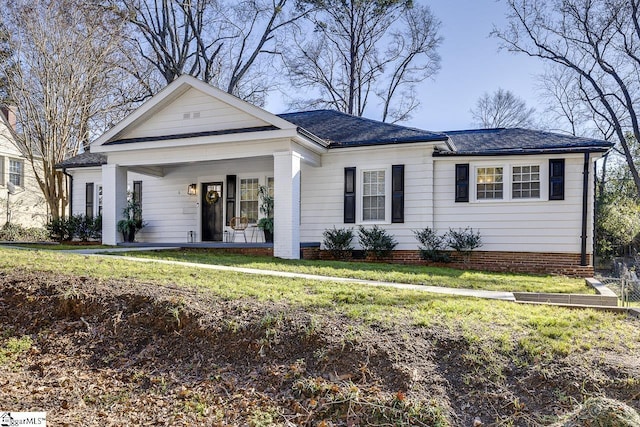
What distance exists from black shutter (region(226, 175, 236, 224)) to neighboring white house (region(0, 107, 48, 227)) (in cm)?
1314

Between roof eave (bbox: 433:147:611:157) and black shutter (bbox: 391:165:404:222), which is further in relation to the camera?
black shutter (bbox: 391:165:404:222)

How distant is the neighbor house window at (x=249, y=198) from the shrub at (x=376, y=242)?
3871 millimetres

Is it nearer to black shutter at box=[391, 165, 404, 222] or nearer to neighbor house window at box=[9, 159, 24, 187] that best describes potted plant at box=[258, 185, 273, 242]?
black shutter at box=[391, 165, 404, 222]

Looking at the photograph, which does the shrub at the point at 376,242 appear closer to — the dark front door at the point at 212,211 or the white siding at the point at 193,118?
the white siding at the point at 193,118

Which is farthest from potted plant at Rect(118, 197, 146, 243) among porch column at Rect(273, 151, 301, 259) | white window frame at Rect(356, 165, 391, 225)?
white window frame at Rect(356, 165, 391, 225)

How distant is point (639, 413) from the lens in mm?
2994

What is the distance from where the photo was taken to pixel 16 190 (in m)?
22.7

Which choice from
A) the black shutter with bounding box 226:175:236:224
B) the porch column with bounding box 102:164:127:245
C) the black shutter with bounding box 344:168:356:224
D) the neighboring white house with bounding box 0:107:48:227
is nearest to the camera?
the black shutter with bounding box 344:168:356:224

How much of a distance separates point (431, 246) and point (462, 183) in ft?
6.02

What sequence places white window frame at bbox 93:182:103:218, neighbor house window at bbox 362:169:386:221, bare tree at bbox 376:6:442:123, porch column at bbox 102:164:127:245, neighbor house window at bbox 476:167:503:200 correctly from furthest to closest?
bare tree at bbox 376:6:442:123, white window frame at bbox 93:182:103:218, porch column at bbox 102:164:127:245, neighbor house window at bbox 362:169:386:221, neighbor house window at bbox 476:167:503:200

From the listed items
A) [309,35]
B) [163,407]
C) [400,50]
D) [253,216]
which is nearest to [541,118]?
[400,50]

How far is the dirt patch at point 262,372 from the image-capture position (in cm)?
319

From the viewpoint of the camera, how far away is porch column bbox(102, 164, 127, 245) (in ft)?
43.0

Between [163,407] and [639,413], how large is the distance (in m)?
3.37
